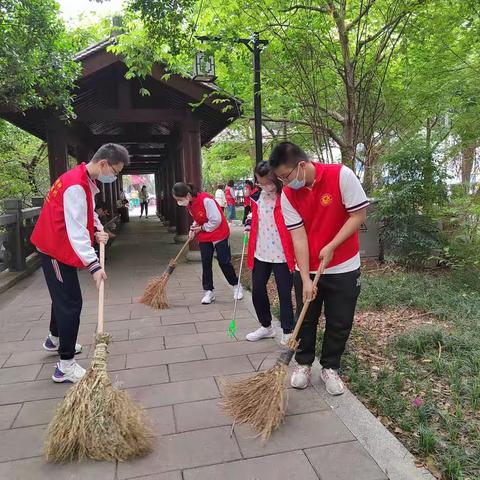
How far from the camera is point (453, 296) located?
17.6 ft

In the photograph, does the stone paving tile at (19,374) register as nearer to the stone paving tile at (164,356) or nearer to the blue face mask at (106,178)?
the stone paving tile at (164,356)

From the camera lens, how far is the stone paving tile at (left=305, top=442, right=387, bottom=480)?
2246 millimetres

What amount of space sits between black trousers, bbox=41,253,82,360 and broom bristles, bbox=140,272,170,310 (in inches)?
86.5

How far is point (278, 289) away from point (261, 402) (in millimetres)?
1439

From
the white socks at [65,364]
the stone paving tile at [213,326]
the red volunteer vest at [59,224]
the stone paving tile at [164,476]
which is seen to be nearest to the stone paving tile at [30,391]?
the white socks at [65,364]

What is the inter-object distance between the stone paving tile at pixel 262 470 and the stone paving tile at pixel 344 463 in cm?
4

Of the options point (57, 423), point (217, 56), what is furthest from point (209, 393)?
point (217, 56)

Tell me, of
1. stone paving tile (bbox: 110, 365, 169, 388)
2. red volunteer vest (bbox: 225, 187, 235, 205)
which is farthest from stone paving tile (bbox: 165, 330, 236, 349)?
red volunteer vest (bbox: 225, 187, 235, 205)

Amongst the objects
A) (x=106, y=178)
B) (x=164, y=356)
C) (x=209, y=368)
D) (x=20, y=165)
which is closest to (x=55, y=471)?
(x=209, y=368)

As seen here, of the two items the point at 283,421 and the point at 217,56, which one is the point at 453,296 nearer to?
the point at 283,421

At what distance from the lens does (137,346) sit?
163 inches

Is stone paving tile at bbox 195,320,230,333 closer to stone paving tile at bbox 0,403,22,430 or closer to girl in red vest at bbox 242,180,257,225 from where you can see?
girl in red vest at bbox 242,180,257,225

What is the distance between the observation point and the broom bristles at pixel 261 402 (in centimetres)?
265

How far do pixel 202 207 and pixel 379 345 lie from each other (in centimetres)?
256
